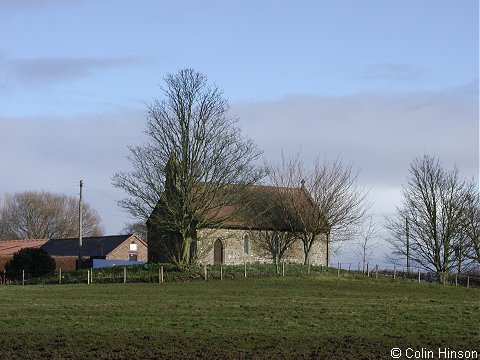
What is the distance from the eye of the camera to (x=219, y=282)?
44.0 metres

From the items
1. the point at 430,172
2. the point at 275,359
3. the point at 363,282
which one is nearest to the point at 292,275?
the point at 363,282

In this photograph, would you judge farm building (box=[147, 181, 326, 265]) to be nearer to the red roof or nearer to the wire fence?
the wire fence

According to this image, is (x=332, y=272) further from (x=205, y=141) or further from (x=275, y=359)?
(x=275, y=359)

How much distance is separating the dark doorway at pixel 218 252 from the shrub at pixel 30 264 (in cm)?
1356

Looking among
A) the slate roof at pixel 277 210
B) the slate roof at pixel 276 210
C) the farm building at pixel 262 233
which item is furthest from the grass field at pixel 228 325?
the slate roof at pixel 277 210

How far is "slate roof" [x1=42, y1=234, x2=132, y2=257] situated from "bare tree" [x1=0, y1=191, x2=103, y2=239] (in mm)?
24196

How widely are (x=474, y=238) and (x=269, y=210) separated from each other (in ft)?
54.8

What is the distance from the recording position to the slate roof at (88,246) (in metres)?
79.2

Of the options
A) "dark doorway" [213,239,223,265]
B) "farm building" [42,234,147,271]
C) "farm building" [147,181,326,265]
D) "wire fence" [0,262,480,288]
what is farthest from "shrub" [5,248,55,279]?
"farm building" [42,234,147,271]

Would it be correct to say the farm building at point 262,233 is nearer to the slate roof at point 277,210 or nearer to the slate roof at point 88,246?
the slate roof at point 277,210

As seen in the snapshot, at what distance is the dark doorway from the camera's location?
62.5 meters

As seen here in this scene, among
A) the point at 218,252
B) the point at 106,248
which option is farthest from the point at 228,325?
the point at 106,248

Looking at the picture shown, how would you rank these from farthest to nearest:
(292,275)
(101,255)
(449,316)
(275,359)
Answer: (101,255), (292,275), (449,316), (275,359)

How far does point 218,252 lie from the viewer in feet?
206
